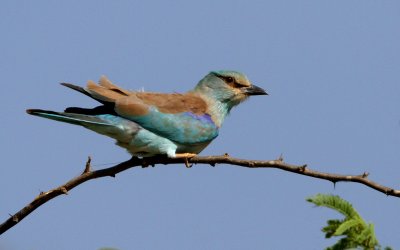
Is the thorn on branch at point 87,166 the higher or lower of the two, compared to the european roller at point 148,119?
lower

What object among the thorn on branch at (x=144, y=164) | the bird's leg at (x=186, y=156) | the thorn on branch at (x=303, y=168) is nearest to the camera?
the thorn on branch at (x=303, y=168)

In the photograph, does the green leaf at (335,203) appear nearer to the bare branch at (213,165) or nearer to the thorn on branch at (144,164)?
the bare branch at (213,165)

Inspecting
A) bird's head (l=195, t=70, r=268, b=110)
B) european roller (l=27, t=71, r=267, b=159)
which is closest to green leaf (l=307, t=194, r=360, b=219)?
european roller (l=27, t=71, r=267, b=159)

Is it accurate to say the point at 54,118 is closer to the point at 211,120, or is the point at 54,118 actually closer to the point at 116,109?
the point at 116,109

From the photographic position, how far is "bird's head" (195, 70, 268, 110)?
8320 mm

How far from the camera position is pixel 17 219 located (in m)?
4.95

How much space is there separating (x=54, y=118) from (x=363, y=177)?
3.01 m

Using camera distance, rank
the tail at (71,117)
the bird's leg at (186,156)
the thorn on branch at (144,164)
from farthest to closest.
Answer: the thorn on branch at (144,164)
the bird's leg at (186,156)
the tail at (71,117)

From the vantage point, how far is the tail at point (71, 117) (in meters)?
6.09

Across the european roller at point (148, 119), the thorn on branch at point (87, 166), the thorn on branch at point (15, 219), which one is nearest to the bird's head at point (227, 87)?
the european roller at point (148, 119)

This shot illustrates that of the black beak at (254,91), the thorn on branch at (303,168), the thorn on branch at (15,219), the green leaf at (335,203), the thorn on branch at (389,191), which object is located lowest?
the green leaf at (335,203)

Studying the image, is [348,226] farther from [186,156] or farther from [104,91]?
[104,91]

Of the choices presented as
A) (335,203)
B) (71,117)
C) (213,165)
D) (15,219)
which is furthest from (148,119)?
(335,203)

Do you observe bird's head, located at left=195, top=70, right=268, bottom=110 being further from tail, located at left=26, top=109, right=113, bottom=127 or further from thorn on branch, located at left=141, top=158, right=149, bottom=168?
tail, located at left=26, top=109, right=113, bottom=127
